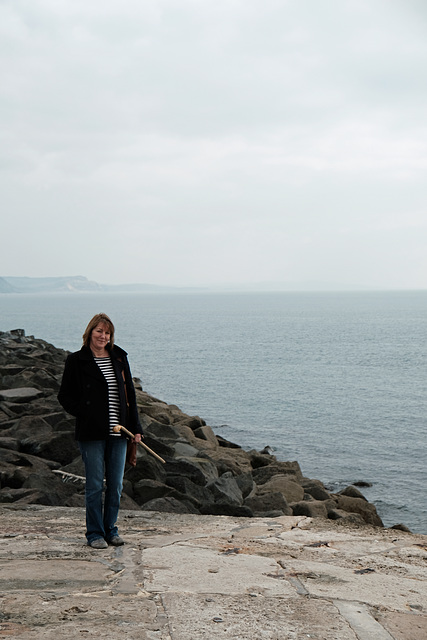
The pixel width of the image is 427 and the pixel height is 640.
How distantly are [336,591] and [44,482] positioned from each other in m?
4.55

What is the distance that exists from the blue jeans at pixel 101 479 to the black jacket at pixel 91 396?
107 mm

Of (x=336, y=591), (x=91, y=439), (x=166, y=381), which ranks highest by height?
(x=91, y=439)

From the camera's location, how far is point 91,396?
4758mm

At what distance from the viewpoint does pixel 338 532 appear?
5688mm

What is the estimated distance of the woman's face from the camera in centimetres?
480

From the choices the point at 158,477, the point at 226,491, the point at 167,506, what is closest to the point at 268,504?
the point at 226,491

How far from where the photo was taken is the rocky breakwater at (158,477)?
24.5 ft

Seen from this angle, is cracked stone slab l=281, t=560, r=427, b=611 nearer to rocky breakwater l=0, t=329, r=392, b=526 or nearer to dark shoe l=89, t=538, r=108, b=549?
dark shoe l=89, t=538, r=108, b=549

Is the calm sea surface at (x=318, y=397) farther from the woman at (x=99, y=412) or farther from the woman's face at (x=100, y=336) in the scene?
the woman's face at (x=100, y=336)

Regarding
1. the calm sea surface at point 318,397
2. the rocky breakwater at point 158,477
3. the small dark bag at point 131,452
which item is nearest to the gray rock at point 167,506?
the rocky breakwater at point 158,477

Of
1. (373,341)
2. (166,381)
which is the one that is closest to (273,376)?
(166,381)

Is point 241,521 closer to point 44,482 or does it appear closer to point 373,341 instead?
point 44,482

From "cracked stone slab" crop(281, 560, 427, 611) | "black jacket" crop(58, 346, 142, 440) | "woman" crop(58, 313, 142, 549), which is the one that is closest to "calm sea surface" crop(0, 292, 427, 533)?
"cracked stone slab" crop(281, 560, 427, 611)

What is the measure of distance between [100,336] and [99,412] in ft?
1.76
